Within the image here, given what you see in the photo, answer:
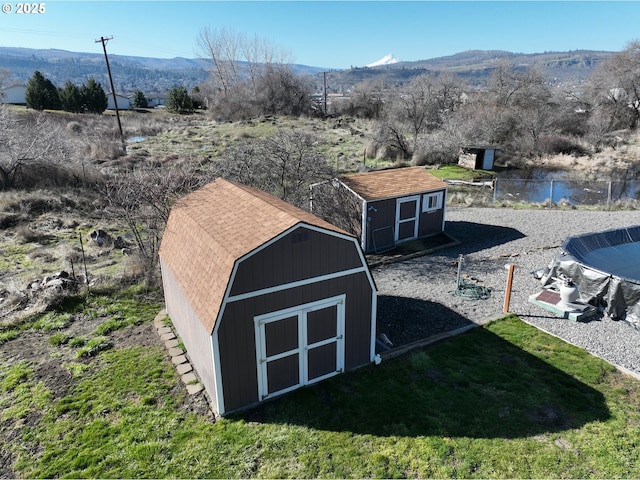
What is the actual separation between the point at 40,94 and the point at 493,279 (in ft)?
199

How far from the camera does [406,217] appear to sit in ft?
52.6

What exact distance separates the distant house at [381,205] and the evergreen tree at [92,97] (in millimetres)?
51973

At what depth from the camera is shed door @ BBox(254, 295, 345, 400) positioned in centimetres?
718

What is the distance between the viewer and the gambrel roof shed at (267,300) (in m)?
6.70

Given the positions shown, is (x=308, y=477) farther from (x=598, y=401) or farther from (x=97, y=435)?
(x=598, y=401)

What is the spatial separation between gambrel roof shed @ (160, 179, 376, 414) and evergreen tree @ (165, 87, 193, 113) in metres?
63.6

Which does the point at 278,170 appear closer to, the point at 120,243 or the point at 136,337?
the point at 120,243

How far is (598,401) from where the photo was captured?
7.31m

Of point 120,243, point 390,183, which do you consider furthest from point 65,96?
point 390,183

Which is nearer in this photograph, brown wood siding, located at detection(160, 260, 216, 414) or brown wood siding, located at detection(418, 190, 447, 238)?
brown wood siding, located at detection(160, 260, 216, 414)

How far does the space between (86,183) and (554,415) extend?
22.8 m

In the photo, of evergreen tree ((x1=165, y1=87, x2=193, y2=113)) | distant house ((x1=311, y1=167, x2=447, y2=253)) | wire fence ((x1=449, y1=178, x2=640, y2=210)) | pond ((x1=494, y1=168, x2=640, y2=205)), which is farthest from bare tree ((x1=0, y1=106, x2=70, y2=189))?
evergreen tree ((x1=165, y1=87, x2=193, y2=113))

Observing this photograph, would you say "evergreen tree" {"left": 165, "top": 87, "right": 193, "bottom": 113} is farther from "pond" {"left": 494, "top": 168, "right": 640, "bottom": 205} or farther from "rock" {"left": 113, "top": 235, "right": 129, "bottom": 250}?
"rock" {"left": 113, "top": 235, "right": 129, "bottom": 250}

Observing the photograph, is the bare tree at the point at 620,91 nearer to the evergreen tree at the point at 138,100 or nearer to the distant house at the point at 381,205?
the distant house at the point at 381,205
